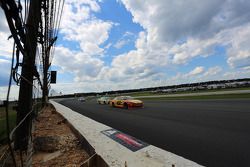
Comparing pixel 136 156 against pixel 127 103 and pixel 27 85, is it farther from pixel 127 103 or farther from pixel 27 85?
pixel 127 103

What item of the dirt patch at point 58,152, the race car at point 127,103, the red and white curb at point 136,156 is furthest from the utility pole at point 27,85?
the race car at point 127,103

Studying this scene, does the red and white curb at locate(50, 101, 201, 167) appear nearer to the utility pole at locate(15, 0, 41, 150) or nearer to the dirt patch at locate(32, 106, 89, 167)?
the dirt patch at locate(32, 106, 89, 167)

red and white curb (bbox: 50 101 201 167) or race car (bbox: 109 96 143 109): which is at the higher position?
race car (bbox: 109 96 143 109)

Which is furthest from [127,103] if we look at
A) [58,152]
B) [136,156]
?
[136,156]

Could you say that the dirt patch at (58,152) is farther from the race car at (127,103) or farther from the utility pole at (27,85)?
the race car at (127,103)

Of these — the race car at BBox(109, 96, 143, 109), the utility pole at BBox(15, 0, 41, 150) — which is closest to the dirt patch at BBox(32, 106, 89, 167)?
the utility pole at BBox(15, 0, 41, 150)

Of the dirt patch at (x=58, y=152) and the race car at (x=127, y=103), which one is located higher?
the race car at (x=127, y=103)

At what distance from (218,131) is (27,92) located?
6407 mm

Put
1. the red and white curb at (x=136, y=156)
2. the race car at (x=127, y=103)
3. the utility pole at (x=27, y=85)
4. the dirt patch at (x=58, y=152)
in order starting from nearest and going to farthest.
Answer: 1. the red and white curb at (x=136, y=156)
2. the dirt patch at (x=58, y=152)
3. the utility pole at (x=27, y=85)
4. the race car at (x=127, y=103)

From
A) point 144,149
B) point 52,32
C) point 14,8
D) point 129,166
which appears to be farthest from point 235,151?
point 52,32

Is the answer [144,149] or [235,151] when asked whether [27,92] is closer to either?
[144,149]

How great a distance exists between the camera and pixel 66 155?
5.19 metres

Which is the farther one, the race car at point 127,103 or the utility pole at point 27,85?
the race car at point 127,103

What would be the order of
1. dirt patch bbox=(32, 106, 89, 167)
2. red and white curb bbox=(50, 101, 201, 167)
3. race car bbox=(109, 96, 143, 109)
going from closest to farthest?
1. red and white curb bbox=(50, 101, 201, 167)
2. dirt patch bbox=(32, 106, 89, 167)
3. race car bbox=(109, 96, 143, 109)
